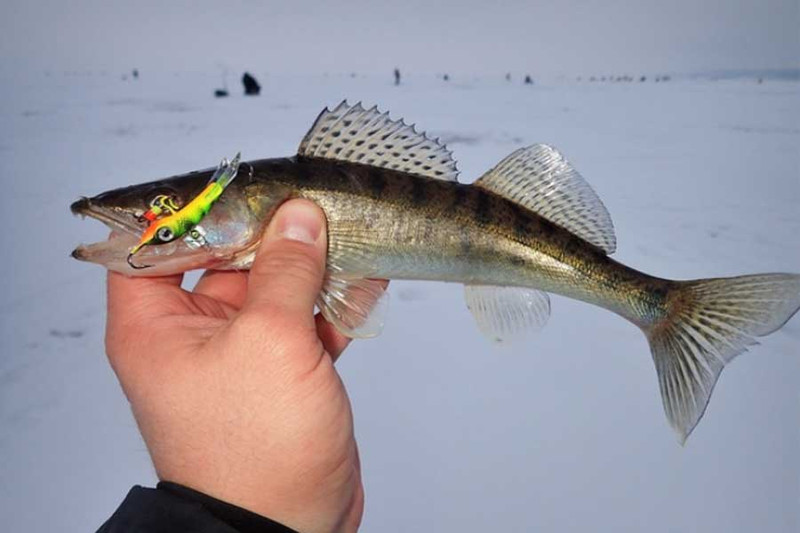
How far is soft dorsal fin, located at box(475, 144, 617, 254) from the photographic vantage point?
6.03 ft

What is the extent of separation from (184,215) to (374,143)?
19.6 inches

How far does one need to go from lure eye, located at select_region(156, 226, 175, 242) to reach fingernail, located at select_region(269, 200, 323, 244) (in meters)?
0.23

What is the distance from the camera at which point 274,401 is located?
1.47m

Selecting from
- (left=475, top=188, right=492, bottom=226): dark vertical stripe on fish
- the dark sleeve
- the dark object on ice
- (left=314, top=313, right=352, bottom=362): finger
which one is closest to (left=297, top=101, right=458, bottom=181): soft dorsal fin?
(left=475, top=188, right=492, bottom=226): dark vertical stripe on fish

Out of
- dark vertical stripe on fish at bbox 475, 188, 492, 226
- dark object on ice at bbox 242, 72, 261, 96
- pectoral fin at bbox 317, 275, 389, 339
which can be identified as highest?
dark vertical stripe on fish at bbox 475, 188, 492, 226

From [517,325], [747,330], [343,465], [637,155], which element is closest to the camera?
[343,465]

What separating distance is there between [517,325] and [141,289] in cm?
A: 98

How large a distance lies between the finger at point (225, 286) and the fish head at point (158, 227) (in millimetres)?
296

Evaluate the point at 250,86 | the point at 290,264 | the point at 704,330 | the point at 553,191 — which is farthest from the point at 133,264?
the point at 250,86

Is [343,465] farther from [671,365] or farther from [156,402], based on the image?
[671,365]

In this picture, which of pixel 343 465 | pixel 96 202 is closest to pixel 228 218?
pixel 96 202

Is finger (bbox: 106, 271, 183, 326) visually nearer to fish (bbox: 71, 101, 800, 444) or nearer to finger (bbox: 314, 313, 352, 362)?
fish (bbox: 71, 101, 800, 444)

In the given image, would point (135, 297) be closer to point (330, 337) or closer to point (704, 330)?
point (330, 337)

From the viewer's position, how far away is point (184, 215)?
5.45 ft
